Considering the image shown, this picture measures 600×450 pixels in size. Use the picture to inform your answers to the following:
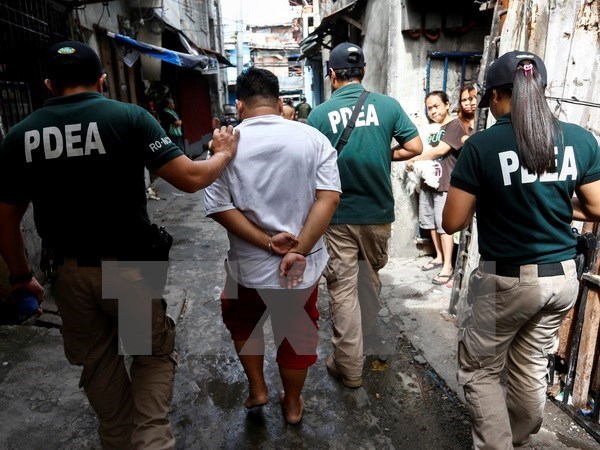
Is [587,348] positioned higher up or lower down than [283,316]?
lower down

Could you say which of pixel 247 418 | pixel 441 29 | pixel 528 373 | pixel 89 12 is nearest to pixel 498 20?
pixel 441 29

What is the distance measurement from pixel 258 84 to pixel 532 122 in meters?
1.27

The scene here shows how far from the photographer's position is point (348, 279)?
9.74ft

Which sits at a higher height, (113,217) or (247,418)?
(113,217)

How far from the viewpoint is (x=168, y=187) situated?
965cm

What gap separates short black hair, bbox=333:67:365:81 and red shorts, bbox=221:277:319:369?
4.89 ft

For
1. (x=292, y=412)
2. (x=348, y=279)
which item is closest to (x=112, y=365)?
(x=292, y=412)

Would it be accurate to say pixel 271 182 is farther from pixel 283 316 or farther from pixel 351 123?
pixel 351 123

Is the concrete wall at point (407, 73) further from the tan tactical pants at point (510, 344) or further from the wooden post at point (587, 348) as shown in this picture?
the tan tactical pants at point (510, 344)

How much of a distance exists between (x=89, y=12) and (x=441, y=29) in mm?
5587

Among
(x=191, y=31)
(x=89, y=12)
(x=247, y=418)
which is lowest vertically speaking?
(x=247, y=418)

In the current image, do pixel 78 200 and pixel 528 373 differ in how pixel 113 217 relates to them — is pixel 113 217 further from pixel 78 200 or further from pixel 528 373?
pixel 528 373

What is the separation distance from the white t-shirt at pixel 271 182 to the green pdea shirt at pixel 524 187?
2.25 feet

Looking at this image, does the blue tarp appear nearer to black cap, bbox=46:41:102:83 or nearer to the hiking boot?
black cap, bbox=46:41:102:83
